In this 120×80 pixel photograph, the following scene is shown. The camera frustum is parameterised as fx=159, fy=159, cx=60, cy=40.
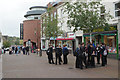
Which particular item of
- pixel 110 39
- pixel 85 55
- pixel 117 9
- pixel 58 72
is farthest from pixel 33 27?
pixel 58 72

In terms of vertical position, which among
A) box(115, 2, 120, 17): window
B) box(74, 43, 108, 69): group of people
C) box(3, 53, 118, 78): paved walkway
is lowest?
box(3, 53, 118, 78): paved walkway

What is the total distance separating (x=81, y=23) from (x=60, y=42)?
1994cm

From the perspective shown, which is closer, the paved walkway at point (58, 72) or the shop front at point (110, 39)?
the paved walkway at point (58, 72)

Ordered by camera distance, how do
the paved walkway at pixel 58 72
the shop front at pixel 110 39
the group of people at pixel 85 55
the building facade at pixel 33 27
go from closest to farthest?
the paved walkway at pixel 58 72 → the group of people at pixel 85 55 → the shop front at pixel 110 39 → the building facade at pixel 33 27

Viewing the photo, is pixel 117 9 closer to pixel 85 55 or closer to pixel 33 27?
pixel 85 55

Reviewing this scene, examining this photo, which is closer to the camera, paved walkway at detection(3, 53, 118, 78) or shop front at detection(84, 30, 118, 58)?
paved walkway at detection(3, 53, 118, 78)

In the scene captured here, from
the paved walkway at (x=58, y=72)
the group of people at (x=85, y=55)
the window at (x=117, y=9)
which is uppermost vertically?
the window at (x=117, y=9)

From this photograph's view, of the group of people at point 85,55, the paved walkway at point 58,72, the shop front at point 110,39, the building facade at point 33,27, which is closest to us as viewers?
the paved walkway at point 58,72

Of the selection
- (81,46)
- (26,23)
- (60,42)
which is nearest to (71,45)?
(60,42)

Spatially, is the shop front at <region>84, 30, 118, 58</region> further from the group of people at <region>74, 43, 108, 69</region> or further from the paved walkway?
the paved walkway

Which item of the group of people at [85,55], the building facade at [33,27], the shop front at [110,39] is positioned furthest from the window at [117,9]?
the building facade at [33,27]

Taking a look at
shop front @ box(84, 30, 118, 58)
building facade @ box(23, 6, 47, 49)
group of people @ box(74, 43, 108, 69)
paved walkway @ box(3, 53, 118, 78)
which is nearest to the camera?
paved walkway @ box(3, 53, 118, 78)

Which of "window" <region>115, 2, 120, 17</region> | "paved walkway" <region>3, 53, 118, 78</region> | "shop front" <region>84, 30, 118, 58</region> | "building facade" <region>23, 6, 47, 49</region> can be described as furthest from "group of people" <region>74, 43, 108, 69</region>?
"building facade" <region>23, 6, 47, 49</region>

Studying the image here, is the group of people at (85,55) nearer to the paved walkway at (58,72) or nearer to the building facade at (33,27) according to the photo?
the paved walkway at (58,72)
